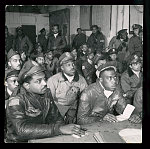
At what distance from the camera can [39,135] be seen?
10.7 feet

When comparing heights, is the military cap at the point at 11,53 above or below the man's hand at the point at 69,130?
above

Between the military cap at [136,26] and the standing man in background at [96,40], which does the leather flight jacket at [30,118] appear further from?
the military cap at [136,26]

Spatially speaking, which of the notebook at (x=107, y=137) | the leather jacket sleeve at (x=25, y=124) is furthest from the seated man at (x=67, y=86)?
the notebook at (x=107, y=137)

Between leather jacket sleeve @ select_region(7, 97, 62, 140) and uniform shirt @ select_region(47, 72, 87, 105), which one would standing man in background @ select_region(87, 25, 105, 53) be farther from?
leather jacket sleeve @ select_region(7, 97, 62, 140)

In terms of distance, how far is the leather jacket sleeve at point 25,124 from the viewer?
3244 millimetres

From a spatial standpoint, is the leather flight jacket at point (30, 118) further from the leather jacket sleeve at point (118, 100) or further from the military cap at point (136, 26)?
the military cap at point (136, 26)

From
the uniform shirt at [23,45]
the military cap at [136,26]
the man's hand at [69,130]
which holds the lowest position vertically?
the man's hand at [69,130]

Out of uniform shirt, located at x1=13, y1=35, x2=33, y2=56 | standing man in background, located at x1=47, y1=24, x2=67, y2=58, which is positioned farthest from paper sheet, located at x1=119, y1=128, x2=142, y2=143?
uniform shirt, located at x1=13, y1=35, x2=33, y2=56

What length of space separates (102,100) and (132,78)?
0.40m

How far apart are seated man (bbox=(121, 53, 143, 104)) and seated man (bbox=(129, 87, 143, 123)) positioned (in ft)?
0.14

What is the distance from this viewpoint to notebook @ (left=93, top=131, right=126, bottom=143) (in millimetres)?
3232

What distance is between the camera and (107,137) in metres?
3.24
